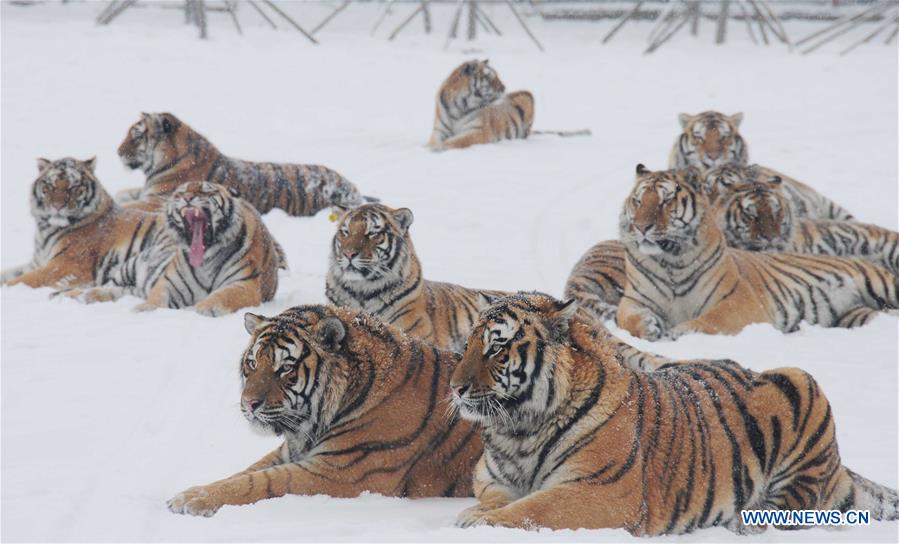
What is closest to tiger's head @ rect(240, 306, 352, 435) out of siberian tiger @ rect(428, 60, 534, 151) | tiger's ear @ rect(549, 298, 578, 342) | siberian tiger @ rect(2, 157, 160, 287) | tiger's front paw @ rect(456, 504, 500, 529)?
tiger's front paw @ rect(456, 504, 500, 529)

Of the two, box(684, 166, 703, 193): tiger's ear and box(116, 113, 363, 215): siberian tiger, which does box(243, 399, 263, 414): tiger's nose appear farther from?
box(116, 113, 363, 215): siberian tiger

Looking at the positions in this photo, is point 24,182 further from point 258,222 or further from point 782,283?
point 782,283

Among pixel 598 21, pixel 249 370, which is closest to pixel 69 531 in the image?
pixel 249 370

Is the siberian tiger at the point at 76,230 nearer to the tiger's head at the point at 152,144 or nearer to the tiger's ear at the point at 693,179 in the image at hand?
the tiger's head at the point at 152,144

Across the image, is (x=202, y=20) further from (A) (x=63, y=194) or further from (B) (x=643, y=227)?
(B) (x=643, y=227)

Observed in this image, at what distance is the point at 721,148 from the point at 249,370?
21.1ft

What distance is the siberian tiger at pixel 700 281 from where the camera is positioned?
6.79 metres

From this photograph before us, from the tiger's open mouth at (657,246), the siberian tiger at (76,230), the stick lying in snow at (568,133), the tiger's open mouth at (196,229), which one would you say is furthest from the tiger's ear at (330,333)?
the stick lying in snow at (568,133)

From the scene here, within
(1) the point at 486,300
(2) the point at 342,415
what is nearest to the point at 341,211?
(2) the point at 342,415

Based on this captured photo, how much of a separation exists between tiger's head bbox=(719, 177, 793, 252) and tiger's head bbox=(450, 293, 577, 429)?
14.2 ft

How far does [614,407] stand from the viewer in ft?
12.5

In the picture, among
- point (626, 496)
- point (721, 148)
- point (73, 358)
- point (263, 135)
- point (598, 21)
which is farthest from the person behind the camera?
point (598, 21)

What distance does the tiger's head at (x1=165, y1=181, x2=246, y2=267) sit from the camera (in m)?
7.34

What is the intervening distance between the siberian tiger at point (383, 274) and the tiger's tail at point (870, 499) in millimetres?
2327
